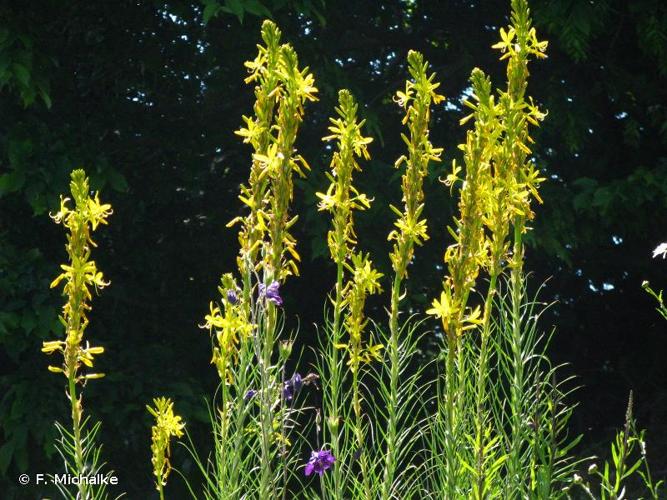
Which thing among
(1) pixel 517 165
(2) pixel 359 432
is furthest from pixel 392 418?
(1) pixel 517 165

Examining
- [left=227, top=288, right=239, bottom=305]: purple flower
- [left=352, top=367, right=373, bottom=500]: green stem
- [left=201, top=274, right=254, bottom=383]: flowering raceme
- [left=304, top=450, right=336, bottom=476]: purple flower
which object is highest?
[left=227, top=288, right=239, bottom=305]: purple flower

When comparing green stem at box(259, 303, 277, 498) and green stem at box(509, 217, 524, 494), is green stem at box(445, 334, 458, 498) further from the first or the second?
green stem at box(259, 303, 277, 498)

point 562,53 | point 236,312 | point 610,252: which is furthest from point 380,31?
point 236,312

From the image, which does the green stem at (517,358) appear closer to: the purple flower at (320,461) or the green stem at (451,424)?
the green stem at (451,424)

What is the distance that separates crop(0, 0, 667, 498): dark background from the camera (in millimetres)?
5664

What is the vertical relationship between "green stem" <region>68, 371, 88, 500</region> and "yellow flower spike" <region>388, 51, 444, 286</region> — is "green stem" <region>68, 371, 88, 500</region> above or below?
below

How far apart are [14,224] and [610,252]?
4.42m

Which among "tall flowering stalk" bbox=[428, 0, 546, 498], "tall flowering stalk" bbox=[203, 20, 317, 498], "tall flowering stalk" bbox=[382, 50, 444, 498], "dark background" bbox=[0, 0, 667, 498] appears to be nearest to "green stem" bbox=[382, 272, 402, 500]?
"tall flowering stalk" bbox=[382, 50, 444, 498]

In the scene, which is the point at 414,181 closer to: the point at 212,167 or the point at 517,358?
the point at 517,358

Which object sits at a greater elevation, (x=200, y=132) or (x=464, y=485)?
(x=200, y=132)

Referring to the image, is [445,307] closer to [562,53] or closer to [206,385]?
[206,385]

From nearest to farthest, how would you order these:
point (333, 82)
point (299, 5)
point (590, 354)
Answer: point (299, 5), point (333, 82), point (590, 354)

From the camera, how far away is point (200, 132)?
6996mm

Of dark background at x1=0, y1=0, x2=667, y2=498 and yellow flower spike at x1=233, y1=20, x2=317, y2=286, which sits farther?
dark background at x1=0, y1=0, x2=667, y2=498
